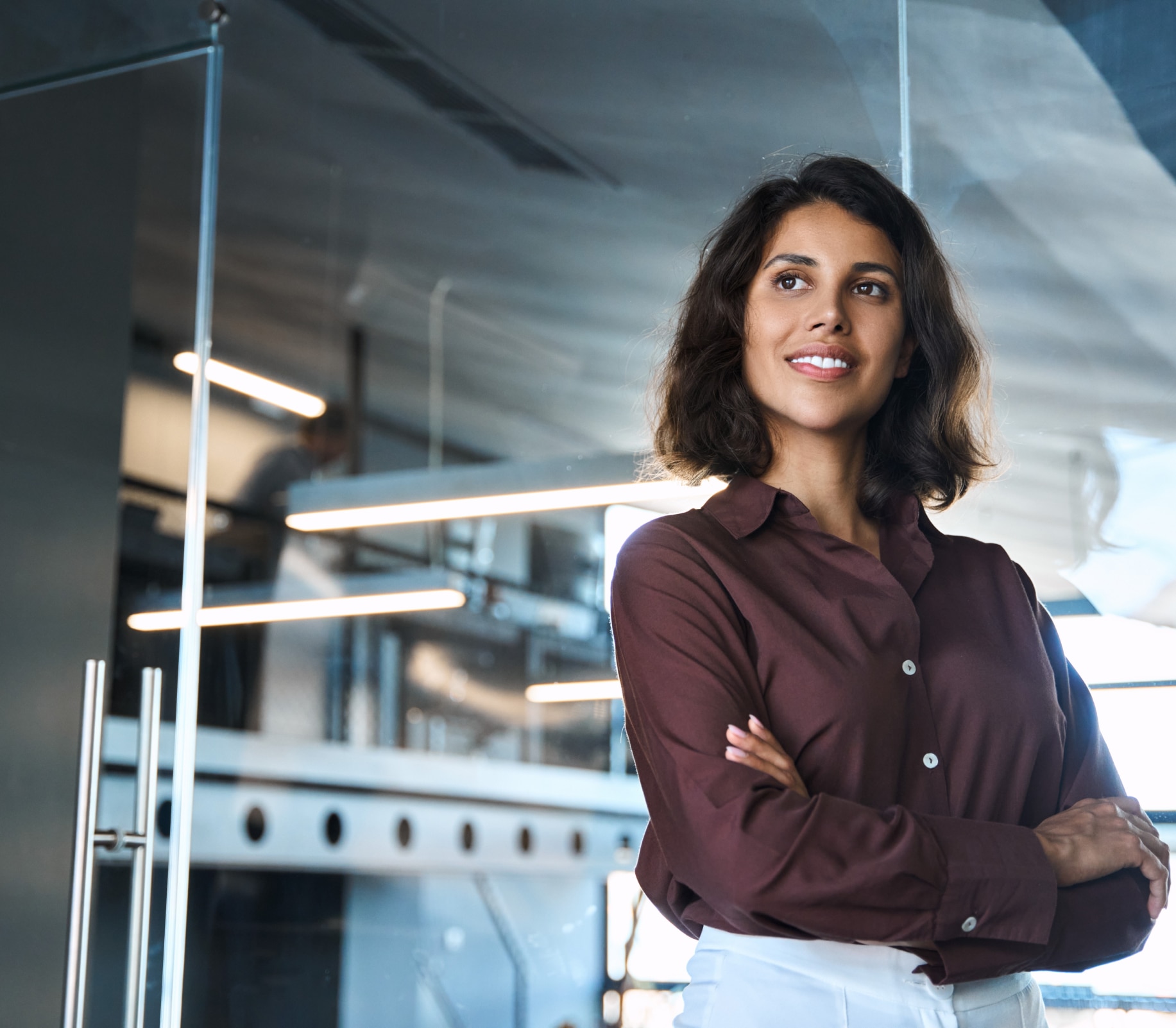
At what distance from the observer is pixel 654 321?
2254 millimetres

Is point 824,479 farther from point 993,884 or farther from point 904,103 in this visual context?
point 904,103

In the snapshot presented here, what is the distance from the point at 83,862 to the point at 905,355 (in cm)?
147

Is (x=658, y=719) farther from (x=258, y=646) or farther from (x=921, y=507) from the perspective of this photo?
(x=258, y=646)

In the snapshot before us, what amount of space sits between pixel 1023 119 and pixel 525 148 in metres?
0.89

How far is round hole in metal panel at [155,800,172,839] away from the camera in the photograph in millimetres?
2523

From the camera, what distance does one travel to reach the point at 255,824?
2596mm

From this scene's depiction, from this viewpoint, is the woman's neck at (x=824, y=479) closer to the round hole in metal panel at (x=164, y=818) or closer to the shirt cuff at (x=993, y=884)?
the shirt cuff at (x=993, y=884)

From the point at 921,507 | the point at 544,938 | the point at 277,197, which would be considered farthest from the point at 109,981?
the point at 921,507

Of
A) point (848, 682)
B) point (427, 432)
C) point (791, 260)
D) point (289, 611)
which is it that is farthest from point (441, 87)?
point (848, 682)

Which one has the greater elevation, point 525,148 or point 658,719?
point 525,148

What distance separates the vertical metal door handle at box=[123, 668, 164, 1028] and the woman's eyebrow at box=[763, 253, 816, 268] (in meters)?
1.27

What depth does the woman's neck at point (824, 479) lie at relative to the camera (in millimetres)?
1438

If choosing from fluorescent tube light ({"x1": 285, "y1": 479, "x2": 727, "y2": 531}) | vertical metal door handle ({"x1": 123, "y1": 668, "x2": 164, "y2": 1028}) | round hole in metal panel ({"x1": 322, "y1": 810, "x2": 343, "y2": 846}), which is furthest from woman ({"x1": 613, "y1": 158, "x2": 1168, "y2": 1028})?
round hole in metal panel ({"x1": 322, "y1": 810, "x2": 343, "y2": 846})

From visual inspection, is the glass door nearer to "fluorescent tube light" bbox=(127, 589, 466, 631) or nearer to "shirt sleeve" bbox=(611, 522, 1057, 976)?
"fluorescent tube light" bbox=(127, 589, 466, 631)
